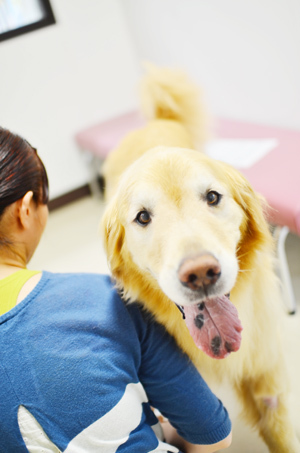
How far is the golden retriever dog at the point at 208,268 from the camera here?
33.3 inches

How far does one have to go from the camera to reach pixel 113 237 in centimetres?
111

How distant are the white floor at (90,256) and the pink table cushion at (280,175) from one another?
0.44 metres

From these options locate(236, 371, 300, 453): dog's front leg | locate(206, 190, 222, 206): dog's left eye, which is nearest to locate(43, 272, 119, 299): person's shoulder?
locate(206, 190, 222, 206): dog's left eye

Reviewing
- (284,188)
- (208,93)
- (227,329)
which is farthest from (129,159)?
(208,93)

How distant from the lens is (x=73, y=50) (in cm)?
343

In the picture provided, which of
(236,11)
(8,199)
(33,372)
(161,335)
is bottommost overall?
(161,335)

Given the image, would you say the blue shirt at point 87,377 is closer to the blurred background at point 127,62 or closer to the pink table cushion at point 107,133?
the blurred background at point 127,62

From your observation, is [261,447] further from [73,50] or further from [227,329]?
[73,50]

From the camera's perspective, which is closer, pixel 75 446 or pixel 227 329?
pixel 75 446

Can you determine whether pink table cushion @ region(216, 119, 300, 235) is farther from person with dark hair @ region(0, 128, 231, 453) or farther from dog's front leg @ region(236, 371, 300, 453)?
person with dark hair @ region(0, 128, 231, 453)

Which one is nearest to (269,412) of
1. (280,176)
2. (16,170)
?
(280,176)

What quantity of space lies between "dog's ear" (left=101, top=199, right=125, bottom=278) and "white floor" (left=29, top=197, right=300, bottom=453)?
4.4 inches

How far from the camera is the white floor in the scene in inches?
53.1

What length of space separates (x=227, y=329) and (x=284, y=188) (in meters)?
0.86
